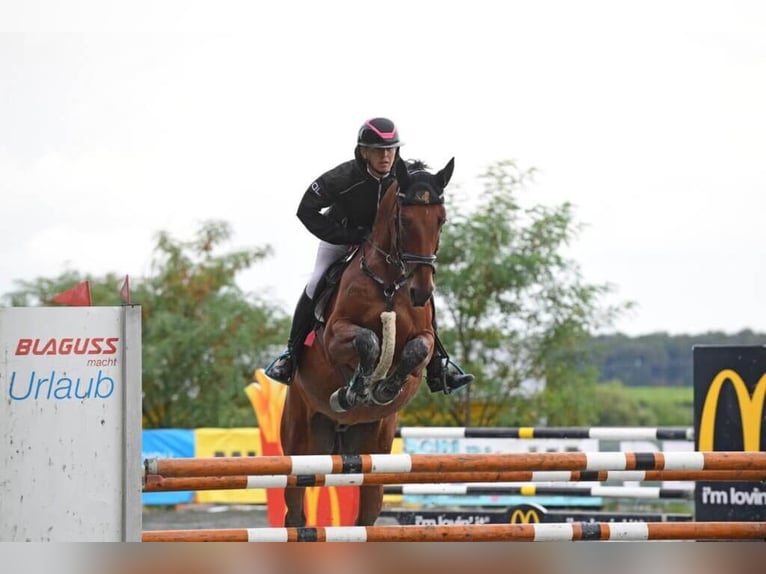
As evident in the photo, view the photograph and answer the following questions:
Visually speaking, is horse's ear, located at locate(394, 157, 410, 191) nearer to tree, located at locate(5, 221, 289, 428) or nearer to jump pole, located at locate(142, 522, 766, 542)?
jump pole, located at locate(142, 522, 766, 542)

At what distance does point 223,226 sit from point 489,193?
720cm

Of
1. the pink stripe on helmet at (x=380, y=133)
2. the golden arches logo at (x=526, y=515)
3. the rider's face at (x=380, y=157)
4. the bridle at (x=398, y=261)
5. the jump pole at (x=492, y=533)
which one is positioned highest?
the pink stripe on helmet at (x=380, y=133)

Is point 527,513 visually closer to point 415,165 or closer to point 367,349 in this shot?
point 367,349

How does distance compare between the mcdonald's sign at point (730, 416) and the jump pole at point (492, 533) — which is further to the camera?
the mcdonald's sign at point (730, 416)

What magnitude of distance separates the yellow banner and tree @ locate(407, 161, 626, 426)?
2215 millimetres

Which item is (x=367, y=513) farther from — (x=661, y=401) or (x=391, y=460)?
(x=661, y=401)

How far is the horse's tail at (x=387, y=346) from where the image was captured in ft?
18.0

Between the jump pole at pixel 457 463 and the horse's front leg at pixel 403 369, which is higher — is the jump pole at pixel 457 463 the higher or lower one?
the lower one

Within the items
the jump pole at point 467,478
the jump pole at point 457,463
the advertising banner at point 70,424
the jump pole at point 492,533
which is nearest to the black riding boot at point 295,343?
the jump pole at point 467,478

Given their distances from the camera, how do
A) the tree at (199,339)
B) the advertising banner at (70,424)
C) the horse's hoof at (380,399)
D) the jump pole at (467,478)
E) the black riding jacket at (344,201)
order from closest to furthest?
the advertising banner at (70,424) < the jump pole at (467,478) < the horse's hoof at (380,399) < the black riding jacket at (344,201) < the tree at (199,339)

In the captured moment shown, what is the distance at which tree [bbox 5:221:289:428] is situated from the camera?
758 inches

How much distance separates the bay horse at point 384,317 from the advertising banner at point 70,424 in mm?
1773

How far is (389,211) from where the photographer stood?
5555 mm

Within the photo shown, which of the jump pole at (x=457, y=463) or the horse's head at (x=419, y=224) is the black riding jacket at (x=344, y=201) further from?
the jump pole at (x=457, y=463)
